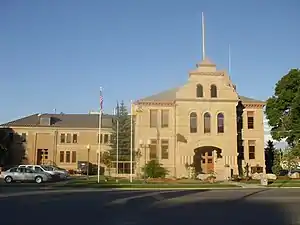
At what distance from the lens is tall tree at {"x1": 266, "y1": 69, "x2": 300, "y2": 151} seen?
60188mm

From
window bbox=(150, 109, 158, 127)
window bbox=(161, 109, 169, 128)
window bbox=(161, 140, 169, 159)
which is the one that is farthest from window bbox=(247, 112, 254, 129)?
window bbox=(150, 109, 158, 127)

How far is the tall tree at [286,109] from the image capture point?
60.2m

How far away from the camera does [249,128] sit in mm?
58594

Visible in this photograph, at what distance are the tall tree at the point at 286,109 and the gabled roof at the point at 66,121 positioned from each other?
30.6 metres

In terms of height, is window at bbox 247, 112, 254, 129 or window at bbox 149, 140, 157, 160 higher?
window at bbox 247, 112, 254, 129

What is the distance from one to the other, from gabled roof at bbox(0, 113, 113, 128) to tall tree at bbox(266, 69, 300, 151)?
3056 cm

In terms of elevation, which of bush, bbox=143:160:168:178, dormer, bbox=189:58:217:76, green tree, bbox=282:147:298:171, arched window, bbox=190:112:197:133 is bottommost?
bush, bbox=143:160:168:178

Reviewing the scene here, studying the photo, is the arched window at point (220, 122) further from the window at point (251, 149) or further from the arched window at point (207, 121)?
the window at point (251, 149)


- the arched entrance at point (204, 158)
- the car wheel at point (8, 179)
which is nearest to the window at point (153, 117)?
the arched entrance at point (204, 158)

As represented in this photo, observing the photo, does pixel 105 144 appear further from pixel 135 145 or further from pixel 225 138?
pixel 225 138

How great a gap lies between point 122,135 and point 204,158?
60.4ft

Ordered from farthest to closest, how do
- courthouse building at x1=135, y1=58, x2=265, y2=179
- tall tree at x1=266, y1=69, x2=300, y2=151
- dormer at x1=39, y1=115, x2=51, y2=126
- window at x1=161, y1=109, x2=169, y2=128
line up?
1. dormer at x1=39, y1=115, x2=51, y2=126
2. tall tree at x1=266, y1=69, x2=300, y2=151
3. window at x1=161, y1=109, x2=169, y2=128
4. courthouse building at x1=135, y1=58, x2=265, y2=179

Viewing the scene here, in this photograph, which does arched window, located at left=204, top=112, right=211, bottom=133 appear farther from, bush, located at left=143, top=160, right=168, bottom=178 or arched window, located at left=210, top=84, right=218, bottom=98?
bush, located at left=143, top=160, right=168, bottom=178

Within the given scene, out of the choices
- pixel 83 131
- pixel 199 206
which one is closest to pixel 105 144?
pixel 83 131
